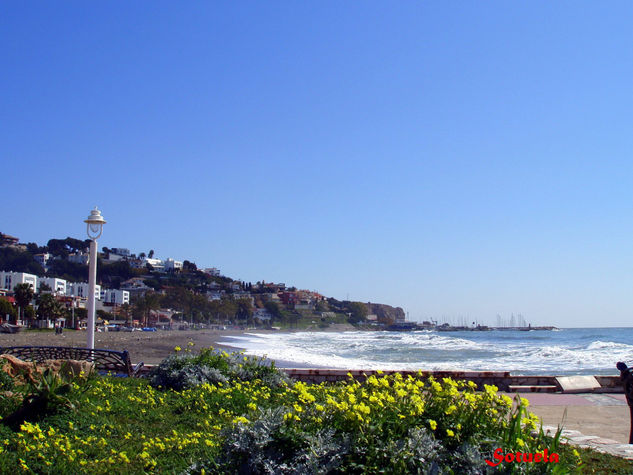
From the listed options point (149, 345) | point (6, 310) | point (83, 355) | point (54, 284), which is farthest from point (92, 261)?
point (54, 284)

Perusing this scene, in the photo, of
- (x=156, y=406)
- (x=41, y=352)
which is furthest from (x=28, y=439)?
(x=41, y=352)

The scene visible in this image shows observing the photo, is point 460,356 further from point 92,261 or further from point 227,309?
point 227,309

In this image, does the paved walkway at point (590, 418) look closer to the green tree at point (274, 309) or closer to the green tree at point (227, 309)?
the green tree at point (227, 309)

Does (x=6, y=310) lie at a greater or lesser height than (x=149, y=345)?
greater

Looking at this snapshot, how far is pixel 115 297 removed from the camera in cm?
14750

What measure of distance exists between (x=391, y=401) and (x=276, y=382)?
484 cm

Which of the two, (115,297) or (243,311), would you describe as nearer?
(115,297)

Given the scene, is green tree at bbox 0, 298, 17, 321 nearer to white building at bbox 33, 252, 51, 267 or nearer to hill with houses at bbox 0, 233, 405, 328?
hill with houses at bbox 0, 233, 405, 328

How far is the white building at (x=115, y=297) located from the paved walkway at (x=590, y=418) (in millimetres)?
145050

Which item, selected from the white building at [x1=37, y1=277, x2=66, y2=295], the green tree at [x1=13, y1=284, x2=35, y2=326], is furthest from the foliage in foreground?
the white building at [x1=37, y1=277, x2=66, y2=295]

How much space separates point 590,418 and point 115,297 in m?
150

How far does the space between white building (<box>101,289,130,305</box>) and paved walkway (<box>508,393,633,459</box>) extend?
145 meters

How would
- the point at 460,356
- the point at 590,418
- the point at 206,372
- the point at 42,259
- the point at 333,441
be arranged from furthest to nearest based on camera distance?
the point at 42,259, the point at 460,356, the point at 590,418, the point at 206,372, the point at 333,441

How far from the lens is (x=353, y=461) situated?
136 inches
